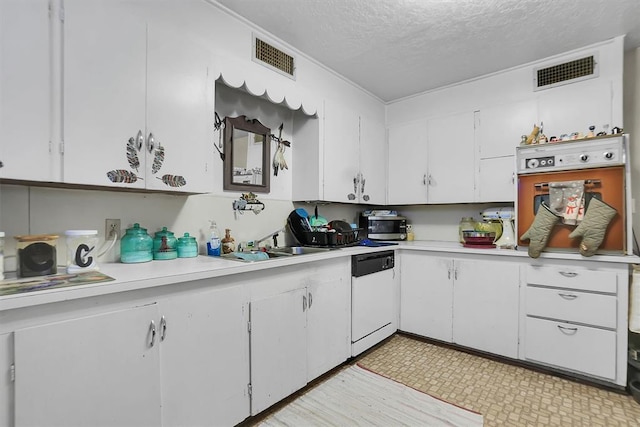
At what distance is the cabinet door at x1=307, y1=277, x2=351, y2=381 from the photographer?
205 cm

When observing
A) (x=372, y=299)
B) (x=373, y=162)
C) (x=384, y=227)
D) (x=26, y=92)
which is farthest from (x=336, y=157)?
(x=26, y=92)

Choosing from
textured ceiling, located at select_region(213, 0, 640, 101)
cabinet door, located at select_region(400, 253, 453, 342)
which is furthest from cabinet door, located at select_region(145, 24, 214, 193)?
cabinet door, located at select_region(400, 253, 453, 342)

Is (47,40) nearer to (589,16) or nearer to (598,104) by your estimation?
(589,16)

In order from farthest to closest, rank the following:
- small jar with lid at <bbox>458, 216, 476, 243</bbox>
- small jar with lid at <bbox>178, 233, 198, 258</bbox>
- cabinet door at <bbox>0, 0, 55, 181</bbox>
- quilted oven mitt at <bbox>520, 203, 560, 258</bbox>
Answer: small jar with lid at <bbox>458, 216, 476, 243</bbox>, quilted oven mitt at <bbox>520, 203, 560, 258</bbox>, small jar with lid at <bbox>178, 233, 198, 258</bbox>, cabinet door at <bbox>0, 0, 55, 181</bbox>

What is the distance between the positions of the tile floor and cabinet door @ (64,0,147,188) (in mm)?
2285

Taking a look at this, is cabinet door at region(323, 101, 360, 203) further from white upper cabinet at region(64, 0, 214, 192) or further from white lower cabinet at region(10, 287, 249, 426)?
white lower cabinet at region(10, 287, 249, 426)

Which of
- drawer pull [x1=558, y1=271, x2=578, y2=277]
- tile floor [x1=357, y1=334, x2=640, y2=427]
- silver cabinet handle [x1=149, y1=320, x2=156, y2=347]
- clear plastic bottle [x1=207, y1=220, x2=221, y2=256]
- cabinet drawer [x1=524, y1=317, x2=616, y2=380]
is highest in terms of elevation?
clear plastic bottle [x1=207, y1=220, x2=221, y2=256]

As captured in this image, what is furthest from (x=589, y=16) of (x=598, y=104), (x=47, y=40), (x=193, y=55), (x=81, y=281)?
(x=81, y=281)

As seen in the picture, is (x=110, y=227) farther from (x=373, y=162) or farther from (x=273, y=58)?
(x=373, y=162)

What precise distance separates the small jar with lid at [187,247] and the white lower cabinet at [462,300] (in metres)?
1.99

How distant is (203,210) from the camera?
2145mm

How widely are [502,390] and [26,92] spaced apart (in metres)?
3.15

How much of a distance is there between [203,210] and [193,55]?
1.00 metres

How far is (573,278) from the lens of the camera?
2182 mm
